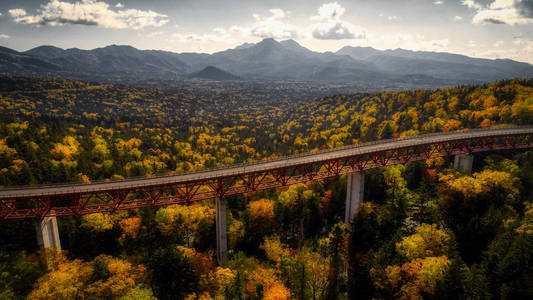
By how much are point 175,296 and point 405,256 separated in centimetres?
2948

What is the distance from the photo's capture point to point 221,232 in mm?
45625

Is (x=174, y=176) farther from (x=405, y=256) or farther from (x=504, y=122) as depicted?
(x=504, y=122)

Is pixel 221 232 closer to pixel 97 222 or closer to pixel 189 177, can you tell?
pixel 189 177

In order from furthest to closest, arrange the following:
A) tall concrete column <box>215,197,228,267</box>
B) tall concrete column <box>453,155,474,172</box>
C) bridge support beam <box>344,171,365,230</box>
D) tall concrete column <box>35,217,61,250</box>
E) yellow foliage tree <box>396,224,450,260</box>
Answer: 1. tall concrete column <box>453,155,474,172</box>
2. bridge support beam <box>344,171,365,230</box>
3. tall concrete column <box>215,197,228,267</box>
4. tall concrete column <box>35,217,61,250</box>
5. yellow foliage tree <box>396,224,450,260</box>

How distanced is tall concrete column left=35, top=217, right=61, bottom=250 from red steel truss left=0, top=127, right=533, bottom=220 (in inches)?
58.9

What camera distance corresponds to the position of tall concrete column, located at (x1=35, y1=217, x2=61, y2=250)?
128ft

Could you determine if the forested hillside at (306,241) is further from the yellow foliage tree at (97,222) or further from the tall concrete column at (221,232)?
the tall concrete column at (221,232)

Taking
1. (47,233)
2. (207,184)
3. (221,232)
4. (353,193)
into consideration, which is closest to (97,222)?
(47,233)

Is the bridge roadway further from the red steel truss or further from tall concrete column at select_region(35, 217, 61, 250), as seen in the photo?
tall concrete column at select_region(35, 217, 61, 250)

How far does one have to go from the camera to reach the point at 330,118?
186 metres

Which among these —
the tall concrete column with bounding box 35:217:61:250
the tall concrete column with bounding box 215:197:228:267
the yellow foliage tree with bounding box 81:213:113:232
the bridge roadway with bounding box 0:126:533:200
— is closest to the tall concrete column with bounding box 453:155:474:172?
the bridge roadway with bounding box 0:126:533:200

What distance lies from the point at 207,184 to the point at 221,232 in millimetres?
8652

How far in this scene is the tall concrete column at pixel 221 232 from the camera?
4497 cm

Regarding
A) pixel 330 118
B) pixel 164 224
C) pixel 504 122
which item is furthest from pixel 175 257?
pixel 330 118
